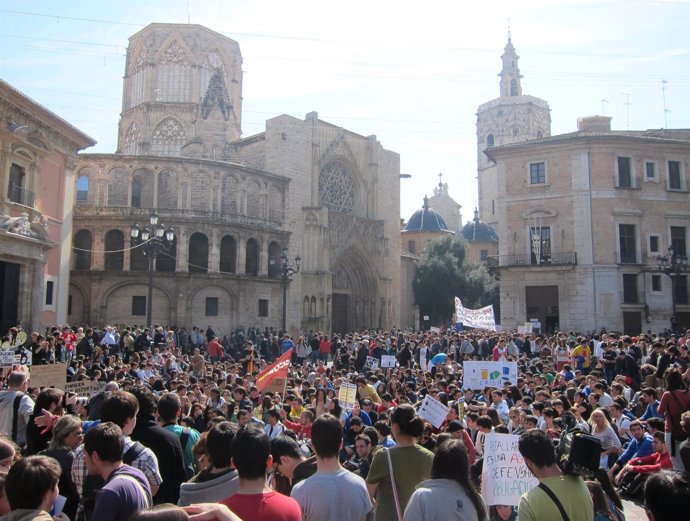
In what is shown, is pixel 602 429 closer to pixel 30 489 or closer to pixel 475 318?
pixel 30 489

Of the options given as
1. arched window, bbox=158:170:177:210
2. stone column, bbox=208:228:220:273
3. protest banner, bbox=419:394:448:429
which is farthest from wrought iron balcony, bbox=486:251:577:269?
protest banner, bbox=419:394:448:429

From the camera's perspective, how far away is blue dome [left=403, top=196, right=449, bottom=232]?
67.8m

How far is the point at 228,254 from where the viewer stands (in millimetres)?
37312

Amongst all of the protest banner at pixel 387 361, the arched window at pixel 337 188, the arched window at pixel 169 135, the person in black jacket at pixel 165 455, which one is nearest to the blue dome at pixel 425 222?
the arched window at pixel 337 188

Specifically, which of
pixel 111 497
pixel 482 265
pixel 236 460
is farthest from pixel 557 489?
pixel 482 265

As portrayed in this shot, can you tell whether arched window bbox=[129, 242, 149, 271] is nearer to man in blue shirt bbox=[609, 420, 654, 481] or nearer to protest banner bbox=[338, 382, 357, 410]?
protest banner bbox=[338, 382, 357, 410]

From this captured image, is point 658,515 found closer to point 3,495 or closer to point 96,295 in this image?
point 3,495

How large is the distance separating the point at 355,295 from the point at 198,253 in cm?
1355

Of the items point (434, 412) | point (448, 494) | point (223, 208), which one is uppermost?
point (223, 208)

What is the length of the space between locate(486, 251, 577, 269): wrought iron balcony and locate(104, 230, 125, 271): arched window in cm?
2113

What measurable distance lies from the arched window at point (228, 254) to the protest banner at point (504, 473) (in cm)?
3178

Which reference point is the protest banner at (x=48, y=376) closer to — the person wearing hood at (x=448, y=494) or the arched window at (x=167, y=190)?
the person wearing hood at (x=448, y=494)

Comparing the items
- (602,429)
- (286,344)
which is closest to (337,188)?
(286,344)

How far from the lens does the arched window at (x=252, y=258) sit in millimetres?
38281
